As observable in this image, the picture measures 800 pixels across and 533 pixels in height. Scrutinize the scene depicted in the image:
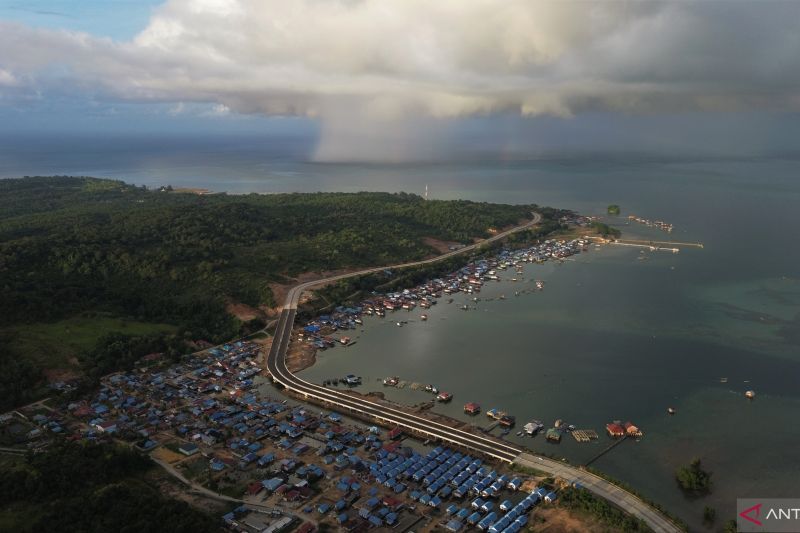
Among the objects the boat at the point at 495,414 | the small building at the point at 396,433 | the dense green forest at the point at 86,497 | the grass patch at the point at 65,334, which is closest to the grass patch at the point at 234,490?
the dense green forest at the point at 86,497

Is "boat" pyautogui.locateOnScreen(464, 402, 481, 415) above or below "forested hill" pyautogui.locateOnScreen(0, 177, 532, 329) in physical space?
below

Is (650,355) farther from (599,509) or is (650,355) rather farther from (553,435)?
(599,509)

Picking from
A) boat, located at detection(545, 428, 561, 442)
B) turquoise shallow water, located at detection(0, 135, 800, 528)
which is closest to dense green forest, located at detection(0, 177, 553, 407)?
turquoise shallow water, located at detection(0, 135, 800, 528)

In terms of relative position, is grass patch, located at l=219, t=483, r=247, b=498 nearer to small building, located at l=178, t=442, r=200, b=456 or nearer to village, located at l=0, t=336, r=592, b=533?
village, located at l=0, t=336, r=592, b=533

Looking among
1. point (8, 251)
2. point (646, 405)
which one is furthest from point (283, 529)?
point (8, 251)

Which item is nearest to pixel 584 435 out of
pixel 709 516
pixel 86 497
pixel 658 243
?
pixel 709 516

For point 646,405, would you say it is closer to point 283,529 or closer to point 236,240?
point 283,529
